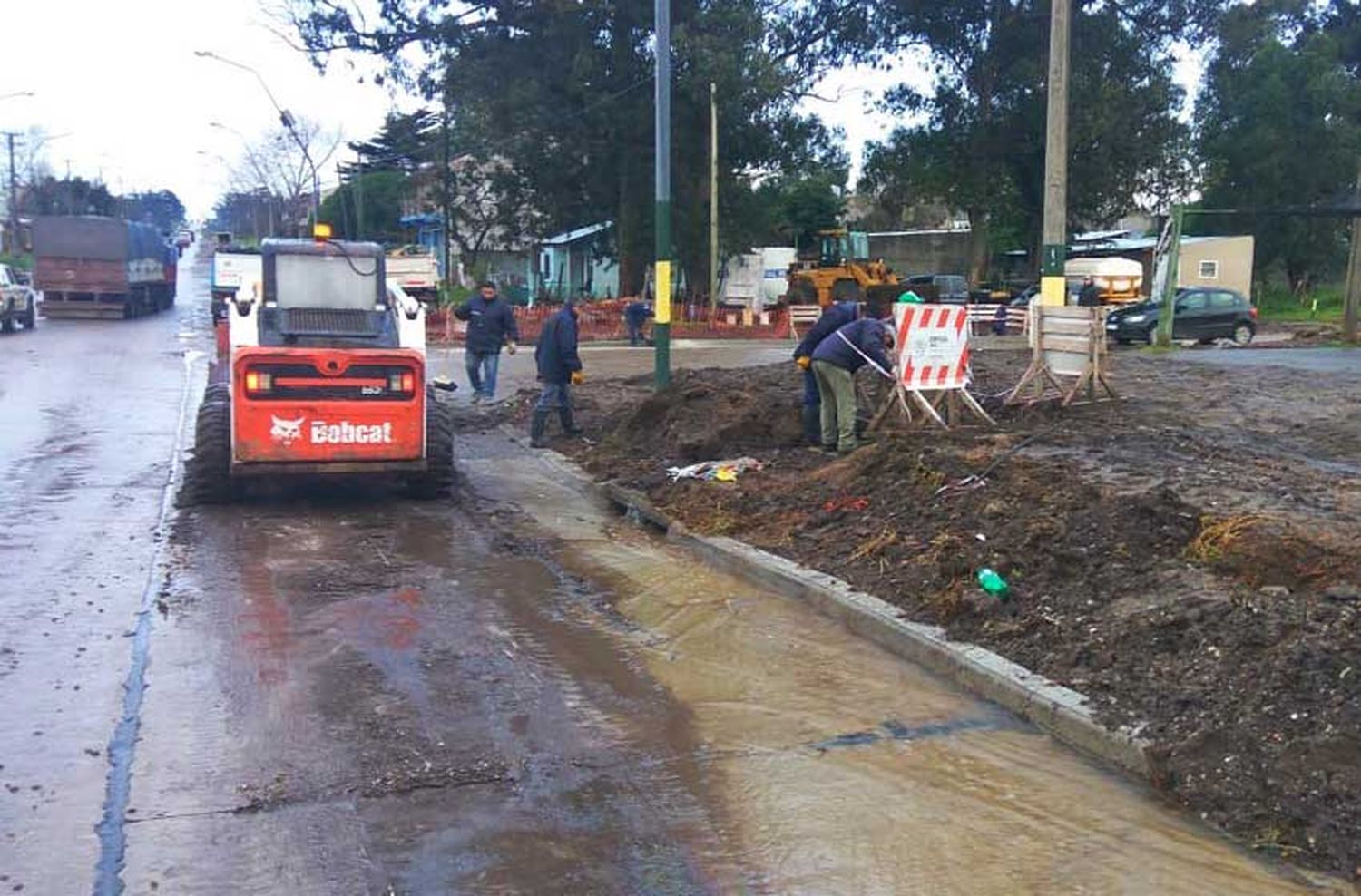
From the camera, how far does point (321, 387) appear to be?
34.6 ft

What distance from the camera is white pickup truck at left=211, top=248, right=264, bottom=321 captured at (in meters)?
13.3

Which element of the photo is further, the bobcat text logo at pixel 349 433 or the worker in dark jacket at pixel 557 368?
the worker in dark jacket at pixel 557 368

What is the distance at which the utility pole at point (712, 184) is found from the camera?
3619 centimetres

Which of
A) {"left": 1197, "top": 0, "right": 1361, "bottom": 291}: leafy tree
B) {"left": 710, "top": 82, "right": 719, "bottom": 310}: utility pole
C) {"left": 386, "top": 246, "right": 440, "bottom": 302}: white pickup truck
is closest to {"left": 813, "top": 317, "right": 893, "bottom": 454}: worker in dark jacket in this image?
{"left": 386, "top": 246, "right": 440, "bottom": 302}: white pickup truck

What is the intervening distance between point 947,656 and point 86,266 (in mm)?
37825

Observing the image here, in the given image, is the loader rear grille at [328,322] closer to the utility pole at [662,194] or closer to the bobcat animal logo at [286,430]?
the bobcat animal logo at [286,430]

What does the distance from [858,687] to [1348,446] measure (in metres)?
7.41

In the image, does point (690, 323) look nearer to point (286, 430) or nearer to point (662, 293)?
point (662, 293)

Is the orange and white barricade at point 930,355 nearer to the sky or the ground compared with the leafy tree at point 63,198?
nearer to the ground

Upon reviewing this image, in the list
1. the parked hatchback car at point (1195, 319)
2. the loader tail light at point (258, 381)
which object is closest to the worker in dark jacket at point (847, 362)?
the loader tail light at point (258, 381)

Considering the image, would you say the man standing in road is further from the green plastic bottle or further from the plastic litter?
the green plastic bottle

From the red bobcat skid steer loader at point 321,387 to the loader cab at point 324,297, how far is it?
0.4 inches

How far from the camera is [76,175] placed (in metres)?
103

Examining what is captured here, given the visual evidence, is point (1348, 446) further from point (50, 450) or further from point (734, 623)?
point (50, 450)
